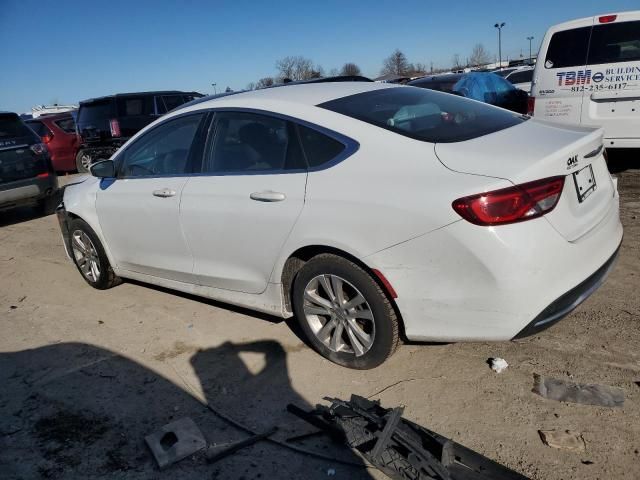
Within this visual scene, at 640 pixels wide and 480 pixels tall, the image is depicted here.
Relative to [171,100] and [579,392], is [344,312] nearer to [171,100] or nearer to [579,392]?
[579,392]

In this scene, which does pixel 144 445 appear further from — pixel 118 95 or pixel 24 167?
pixel 118 95

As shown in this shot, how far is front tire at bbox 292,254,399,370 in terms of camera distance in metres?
2.82

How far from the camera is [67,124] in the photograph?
538 inches

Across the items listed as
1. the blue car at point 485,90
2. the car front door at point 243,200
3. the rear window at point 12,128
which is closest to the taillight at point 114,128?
the rear window at point 12,128

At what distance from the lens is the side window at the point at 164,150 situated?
383 centimetres

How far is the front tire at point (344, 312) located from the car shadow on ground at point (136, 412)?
266mm

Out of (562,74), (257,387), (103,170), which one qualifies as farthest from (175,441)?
Answer: (562,74)

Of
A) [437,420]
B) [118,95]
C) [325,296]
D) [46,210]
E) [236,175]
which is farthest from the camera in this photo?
[118,95]

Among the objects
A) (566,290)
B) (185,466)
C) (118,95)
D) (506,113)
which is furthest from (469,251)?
(118,95)

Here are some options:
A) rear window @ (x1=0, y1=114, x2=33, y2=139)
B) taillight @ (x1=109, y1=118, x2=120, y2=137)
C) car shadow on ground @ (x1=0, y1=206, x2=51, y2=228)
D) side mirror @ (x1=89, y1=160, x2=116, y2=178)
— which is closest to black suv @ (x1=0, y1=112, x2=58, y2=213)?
rear window @ (x1=0, y1=114, x2=33, y2=139)

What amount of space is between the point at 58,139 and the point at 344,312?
498 inches

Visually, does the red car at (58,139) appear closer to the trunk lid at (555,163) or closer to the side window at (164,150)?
the side window at (164,150)

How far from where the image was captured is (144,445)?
2.69 meters

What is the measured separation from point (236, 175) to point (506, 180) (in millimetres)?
1725
